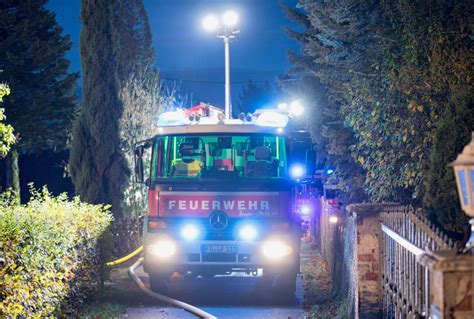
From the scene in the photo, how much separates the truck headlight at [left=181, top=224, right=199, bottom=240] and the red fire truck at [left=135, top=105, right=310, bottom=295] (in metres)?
0.02

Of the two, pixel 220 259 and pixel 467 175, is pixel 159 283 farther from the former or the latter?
pixel 467 175

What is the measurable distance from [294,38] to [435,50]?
18.3 meters

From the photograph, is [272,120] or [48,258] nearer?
[48,258]

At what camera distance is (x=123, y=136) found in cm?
1848

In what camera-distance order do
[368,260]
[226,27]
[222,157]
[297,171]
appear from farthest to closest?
[226,27], [297,171], [222,157], [368,260]

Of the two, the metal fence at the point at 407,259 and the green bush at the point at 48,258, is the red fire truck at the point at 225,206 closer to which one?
the green bush at the point at 48,258

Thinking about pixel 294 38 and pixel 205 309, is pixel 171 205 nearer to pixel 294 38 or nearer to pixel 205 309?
pixel 205 309

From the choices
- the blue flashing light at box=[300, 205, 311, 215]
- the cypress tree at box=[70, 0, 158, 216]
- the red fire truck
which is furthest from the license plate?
the blue flashing light at box=[300, 205, 311, 215]

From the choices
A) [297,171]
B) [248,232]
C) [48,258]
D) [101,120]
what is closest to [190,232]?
[248,232]

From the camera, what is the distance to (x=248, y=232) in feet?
39.0

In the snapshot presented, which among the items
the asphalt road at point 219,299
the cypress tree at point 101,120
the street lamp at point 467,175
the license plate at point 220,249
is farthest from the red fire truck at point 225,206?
the street lamp at point 467,175

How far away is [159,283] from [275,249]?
2.10 meters

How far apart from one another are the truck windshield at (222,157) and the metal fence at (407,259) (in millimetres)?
4002

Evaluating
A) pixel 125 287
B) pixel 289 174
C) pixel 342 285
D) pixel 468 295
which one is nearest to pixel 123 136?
pixel 125 287
